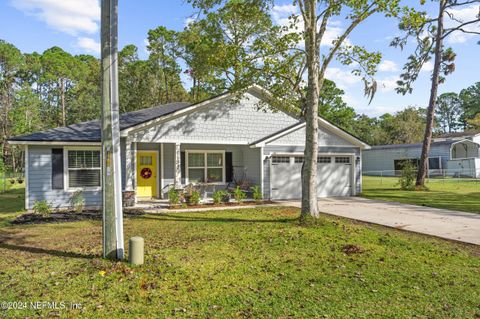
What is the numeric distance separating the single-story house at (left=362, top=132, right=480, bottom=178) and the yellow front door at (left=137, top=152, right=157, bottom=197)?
22.3 metres

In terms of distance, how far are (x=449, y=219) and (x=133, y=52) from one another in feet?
123

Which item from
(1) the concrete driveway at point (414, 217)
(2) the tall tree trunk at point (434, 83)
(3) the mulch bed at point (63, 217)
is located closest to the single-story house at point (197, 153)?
(3) the mulch bed at point (63, 217)

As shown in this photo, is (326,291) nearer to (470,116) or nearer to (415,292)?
(415,292)

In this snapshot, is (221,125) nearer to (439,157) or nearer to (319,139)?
(319,139)

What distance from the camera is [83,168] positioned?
1310 centimetres

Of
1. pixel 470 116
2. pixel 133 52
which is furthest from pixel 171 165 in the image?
pixel 470 116

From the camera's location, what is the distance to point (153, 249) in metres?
7.00

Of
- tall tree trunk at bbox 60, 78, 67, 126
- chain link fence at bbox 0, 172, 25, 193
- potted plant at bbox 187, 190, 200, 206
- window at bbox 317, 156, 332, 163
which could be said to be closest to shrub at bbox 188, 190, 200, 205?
potted plant at bbox 187, 190, 200, 206

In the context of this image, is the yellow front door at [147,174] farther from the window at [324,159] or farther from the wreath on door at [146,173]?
the window at [324,159]

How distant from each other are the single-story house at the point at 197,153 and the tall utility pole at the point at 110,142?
7.12 metres

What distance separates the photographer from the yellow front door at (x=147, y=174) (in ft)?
49.6

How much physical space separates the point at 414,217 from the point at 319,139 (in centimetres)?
650

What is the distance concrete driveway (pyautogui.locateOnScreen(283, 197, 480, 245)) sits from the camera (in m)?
8.44

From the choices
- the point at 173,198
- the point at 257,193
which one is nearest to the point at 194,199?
the point at 173,198
